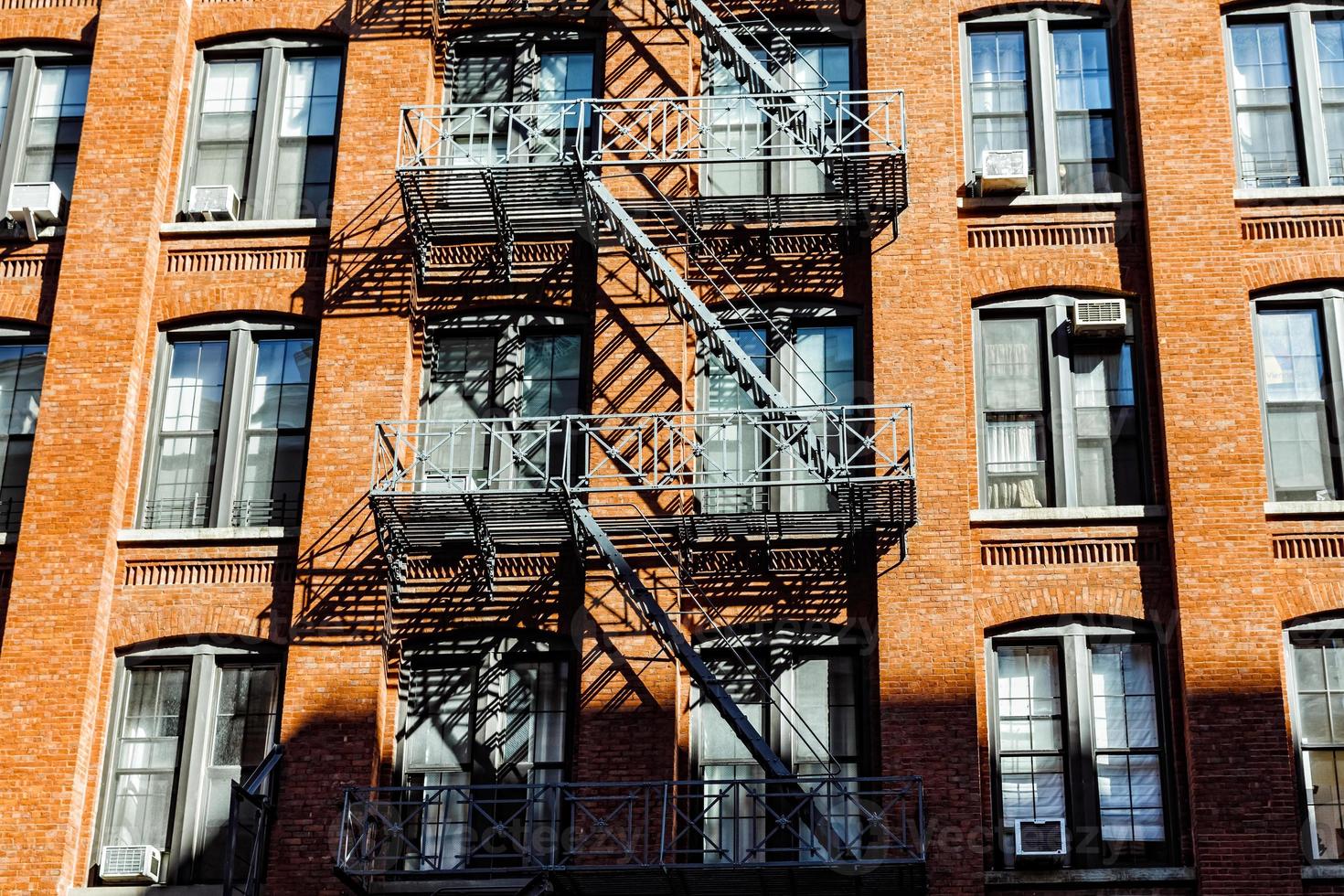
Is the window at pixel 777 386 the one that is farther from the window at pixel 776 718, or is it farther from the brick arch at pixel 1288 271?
the brick arch at pixel 1288 271

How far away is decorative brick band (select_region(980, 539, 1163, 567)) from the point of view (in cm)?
2070

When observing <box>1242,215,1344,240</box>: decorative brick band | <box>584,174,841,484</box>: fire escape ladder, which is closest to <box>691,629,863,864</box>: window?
<box>584,174,841,484</box>: fire escape ladder

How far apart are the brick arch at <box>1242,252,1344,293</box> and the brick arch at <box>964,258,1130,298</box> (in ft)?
4.62

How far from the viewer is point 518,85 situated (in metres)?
24.0

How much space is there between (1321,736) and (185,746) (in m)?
12.2

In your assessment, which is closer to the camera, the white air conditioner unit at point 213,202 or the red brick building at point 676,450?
the red brick building at point 676,450

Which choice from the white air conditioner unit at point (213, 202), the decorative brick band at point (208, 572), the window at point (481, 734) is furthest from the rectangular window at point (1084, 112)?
the decorative brick band at point (208, 572)

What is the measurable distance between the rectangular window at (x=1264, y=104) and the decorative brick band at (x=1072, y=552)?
4.88 meters

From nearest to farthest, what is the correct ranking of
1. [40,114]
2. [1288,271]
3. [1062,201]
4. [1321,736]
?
[1321,736], [1288,271], [1062,201], [40,114]

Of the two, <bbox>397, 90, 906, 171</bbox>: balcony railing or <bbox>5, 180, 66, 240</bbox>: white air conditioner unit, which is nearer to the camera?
<bbox>397, 90, 906, 171</bbox>: balcony railing

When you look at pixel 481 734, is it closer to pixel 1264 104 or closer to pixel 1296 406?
pixel 1296 406

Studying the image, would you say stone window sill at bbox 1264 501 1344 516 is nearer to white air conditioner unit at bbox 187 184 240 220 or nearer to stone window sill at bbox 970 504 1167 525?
stone window sill at bbox 970 504 1167 525

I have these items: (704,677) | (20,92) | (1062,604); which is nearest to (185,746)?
(704,677)

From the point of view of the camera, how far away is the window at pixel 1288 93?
22531 millimetres
